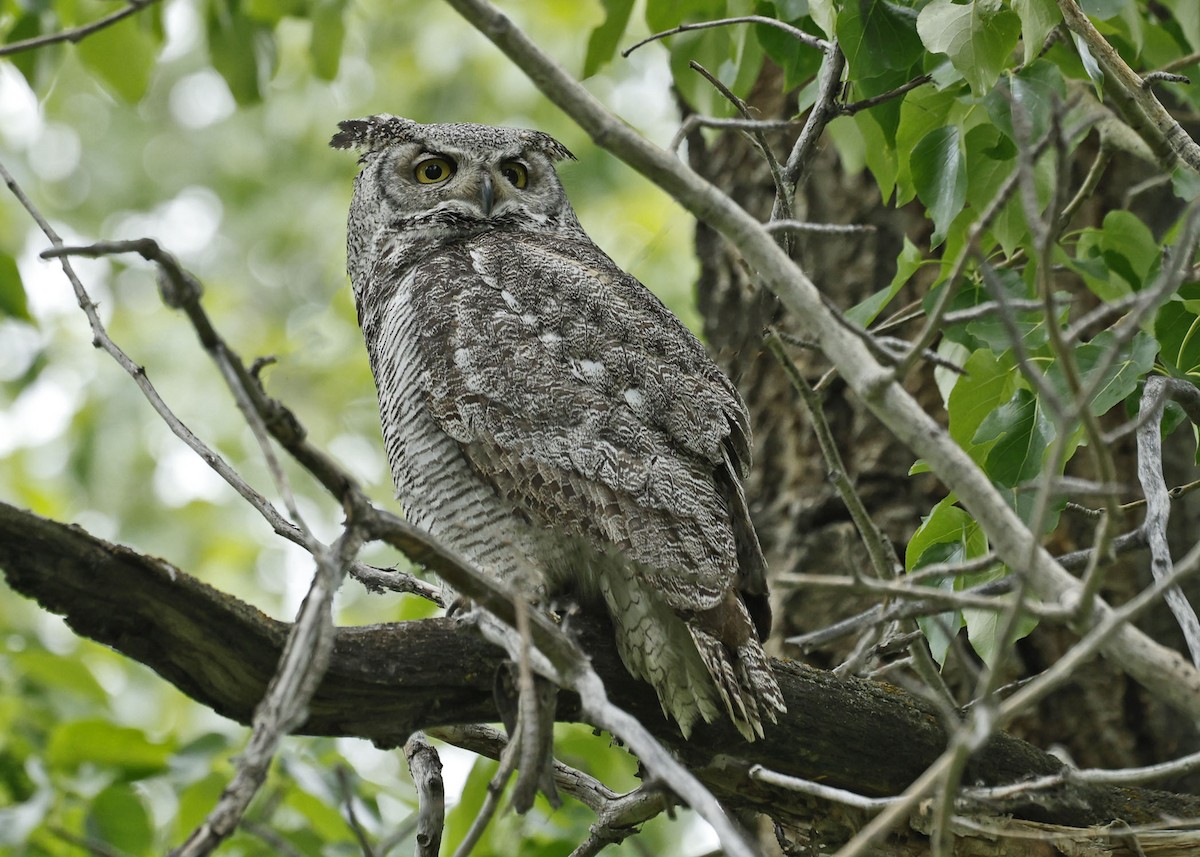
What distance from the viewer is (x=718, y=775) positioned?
2221 mm

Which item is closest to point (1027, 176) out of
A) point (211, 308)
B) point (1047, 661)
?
point (1047, 661)

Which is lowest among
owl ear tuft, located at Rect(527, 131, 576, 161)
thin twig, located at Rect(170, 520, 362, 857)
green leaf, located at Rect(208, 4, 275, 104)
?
thin twig, located at Rect(170, 520, 362, 857)

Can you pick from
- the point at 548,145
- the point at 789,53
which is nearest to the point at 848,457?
the point at 548,145

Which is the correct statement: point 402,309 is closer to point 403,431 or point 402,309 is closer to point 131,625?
point 403,431

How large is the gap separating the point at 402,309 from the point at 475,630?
99 centimetres

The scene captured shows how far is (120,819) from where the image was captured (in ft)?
8.87

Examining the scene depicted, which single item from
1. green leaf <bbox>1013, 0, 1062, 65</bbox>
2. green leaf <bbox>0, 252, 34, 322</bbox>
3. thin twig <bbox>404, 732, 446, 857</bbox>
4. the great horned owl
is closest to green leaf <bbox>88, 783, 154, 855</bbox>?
thin twig <bbox>404, 732, 446, 857</bbox>

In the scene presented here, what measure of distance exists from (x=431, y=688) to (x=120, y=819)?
4.06ft

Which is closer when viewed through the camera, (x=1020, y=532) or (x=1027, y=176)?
(x=1027, y=176)

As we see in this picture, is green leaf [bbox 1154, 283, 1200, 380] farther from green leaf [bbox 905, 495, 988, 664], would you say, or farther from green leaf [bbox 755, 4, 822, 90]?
green leaf [bbox 755, 4, 822, 90]

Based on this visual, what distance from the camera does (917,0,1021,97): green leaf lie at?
1.93 meters

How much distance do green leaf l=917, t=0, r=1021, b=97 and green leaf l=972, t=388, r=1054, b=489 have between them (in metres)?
0.55

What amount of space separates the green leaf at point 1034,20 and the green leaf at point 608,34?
3.66 ft

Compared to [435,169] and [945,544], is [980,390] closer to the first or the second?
[945,544]
